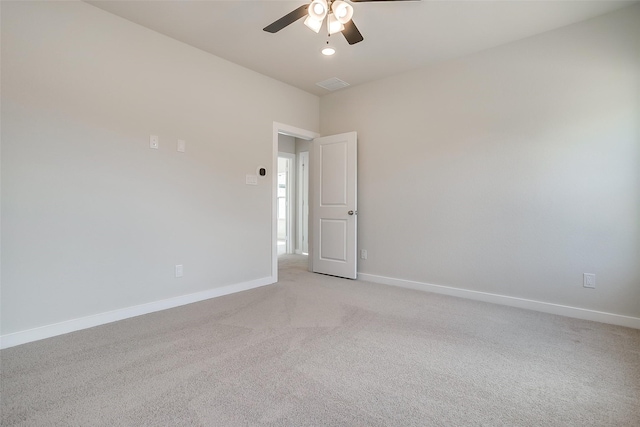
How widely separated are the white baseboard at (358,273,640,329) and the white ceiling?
8.49 feet

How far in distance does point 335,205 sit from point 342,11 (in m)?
2.57

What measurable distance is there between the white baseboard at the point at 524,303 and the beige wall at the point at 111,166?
1999 mm

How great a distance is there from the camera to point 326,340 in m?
2.15

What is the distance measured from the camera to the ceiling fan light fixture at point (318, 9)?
1911mm

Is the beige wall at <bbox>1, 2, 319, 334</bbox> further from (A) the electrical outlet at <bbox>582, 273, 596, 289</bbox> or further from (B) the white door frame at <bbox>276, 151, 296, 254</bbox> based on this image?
(A) the electrical outlet at <bbox>582, 273, 596, 289</bbox>

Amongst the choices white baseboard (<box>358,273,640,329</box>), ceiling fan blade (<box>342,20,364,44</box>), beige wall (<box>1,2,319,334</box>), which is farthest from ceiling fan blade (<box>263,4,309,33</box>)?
white baseboard (<box>358,273,640,329</box>)

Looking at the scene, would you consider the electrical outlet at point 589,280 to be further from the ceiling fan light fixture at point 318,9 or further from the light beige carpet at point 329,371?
the ceiling fan light fixture at point 318,9

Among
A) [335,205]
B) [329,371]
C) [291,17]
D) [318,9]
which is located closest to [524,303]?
[329,371]

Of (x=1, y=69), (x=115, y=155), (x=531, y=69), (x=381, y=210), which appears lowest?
(x=381, y=210)

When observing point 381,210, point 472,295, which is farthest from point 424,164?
point 472,295

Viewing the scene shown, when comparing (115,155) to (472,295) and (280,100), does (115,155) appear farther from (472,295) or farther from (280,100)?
(472,295)

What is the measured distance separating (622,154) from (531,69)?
1099 millimetres

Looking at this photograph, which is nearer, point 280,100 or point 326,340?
point 326,340

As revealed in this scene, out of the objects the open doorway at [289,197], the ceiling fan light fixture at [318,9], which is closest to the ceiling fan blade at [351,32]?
the ceiling fan light fixture at [318,9]
